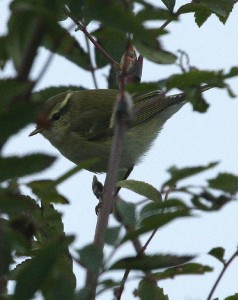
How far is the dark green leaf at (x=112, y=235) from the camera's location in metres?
1.19

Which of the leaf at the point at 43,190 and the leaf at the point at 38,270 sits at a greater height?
the leaf at the point at 43,190

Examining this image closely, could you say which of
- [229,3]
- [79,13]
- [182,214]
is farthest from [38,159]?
[229,3]

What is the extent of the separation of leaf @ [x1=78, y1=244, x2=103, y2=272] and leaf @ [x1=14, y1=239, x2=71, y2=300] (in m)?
0.13

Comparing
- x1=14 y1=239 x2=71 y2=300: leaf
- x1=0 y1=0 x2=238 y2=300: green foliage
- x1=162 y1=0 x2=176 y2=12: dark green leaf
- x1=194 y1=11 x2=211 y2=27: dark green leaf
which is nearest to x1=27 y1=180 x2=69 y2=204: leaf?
x1=0 y1=0 x2=238 y2=300: green foliage

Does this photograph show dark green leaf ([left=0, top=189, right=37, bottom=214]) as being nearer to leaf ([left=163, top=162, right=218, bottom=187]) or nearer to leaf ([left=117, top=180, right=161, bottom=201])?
leaf ([left=163, top=162, right=218, bottom=187])

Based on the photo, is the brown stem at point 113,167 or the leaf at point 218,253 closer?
the brown stem at point 113,167

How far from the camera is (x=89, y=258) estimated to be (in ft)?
3.57

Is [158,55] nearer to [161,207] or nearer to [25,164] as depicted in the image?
[161,207]

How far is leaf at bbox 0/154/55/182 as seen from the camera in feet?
3.26

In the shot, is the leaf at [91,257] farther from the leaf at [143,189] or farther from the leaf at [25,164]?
the leaf at [143,189]

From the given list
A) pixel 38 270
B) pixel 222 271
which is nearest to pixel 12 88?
pixel 38 270

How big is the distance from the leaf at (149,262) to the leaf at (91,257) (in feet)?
0.12

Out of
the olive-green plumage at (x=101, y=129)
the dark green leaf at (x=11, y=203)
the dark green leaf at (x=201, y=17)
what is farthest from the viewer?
the olive-green plumage at (x=101, y=129)

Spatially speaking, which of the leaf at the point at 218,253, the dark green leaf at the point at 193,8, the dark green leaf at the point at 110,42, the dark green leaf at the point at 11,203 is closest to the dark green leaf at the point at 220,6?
the dark green leaf at the point at 193,8
